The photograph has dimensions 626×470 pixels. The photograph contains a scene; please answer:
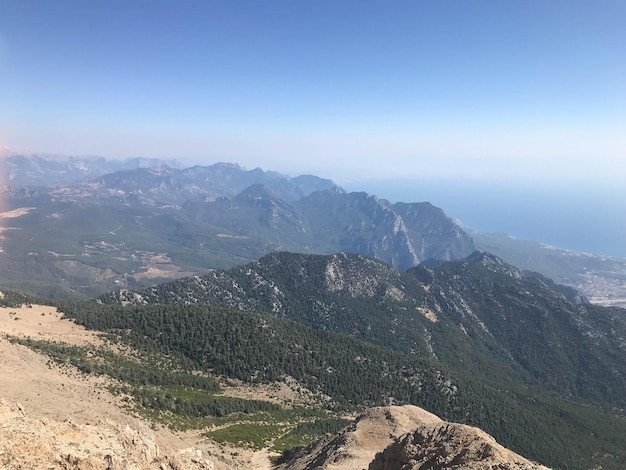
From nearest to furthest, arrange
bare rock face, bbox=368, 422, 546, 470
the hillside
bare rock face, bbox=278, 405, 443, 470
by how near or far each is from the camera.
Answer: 1. the hillside
2. bare rock face, bbox=368, 422, 546, 470
3. bare rock face, bbox=278, 405, 443, 470

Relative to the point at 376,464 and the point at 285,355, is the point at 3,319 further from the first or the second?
the point at 376,464

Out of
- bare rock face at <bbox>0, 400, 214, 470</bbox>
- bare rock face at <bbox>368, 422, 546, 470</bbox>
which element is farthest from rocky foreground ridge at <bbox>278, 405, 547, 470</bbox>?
bare rock face at <bbox>0, 400, 214, 470</bbox>

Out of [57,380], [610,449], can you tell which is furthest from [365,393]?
[57,380]

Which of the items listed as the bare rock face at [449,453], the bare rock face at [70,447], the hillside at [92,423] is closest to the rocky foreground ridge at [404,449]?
the bare rock face at [449,453]

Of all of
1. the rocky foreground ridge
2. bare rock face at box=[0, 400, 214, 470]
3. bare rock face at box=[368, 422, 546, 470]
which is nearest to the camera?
bare rock face at box=[0, 400, 214, 470]

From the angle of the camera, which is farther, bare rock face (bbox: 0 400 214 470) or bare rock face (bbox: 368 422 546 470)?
bare rock face (bbox: 368 422 546 470)

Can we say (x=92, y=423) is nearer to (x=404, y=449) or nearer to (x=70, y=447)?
(x=70, y=447)

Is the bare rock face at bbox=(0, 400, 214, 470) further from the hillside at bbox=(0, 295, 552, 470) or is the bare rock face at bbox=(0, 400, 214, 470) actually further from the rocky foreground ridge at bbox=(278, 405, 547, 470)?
the rocky foreground ridge at bbox=(278, 405, 547, 470)
